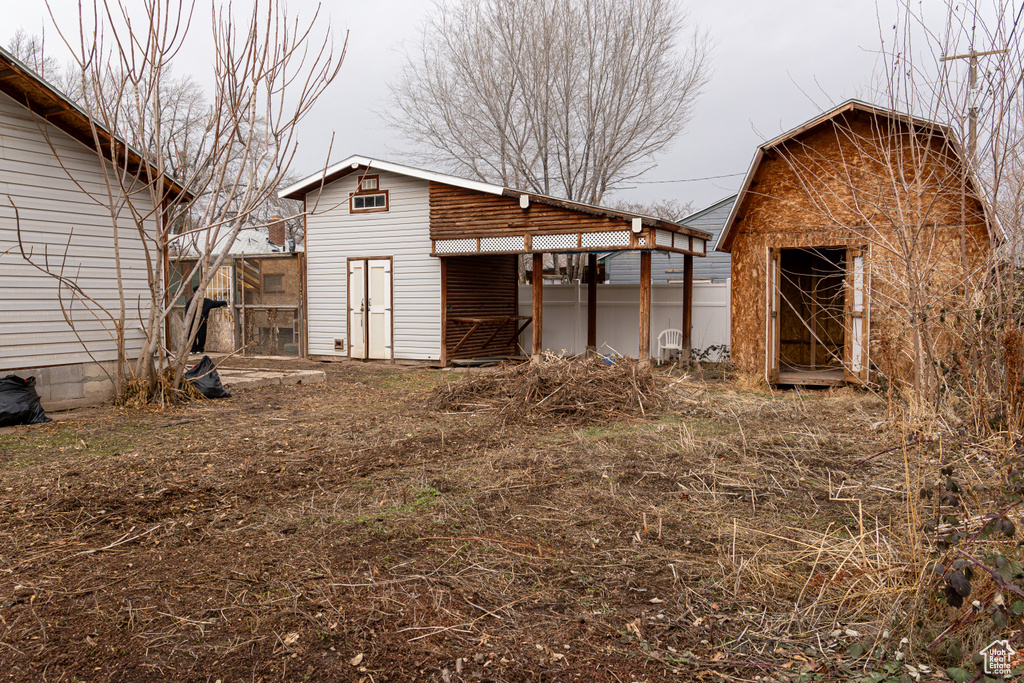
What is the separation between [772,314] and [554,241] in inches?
167

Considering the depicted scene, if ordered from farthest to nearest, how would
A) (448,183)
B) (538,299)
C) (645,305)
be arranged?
(448,183) → (538,299) → (645,305)

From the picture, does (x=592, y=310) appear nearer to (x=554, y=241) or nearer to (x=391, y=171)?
(x=554, y=241)

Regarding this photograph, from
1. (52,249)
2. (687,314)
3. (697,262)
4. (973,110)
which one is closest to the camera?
(973,110)

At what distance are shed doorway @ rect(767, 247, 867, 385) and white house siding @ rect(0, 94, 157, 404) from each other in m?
9.17

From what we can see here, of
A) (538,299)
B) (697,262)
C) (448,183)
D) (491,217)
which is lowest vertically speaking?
(538,299)

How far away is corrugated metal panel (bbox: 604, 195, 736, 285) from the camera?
21.5 m

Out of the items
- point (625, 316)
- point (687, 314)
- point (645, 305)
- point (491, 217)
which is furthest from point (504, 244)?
point (687, 314)

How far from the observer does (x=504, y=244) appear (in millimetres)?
14320

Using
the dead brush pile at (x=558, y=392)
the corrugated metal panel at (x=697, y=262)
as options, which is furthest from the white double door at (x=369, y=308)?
the corrugated metal panel at (x=697, y=262)

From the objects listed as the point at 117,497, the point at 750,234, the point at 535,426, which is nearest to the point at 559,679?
the point at 117,497

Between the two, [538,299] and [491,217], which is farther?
[491,217]

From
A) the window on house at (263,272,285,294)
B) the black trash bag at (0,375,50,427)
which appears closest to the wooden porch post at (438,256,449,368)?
the window on house at (263,272,285,294)

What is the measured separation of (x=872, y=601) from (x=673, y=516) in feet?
5.09

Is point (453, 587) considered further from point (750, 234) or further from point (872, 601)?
point (750, 234)
